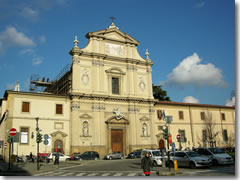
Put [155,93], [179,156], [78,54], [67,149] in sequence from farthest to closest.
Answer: [155,93] → [78,54] → [67,149] → [179,156]

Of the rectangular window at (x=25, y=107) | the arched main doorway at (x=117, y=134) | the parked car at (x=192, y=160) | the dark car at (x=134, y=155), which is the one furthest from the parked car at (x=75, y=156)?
the parked car at (x=192, y=160)

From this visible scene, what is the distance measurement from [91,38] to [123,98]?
1094cm

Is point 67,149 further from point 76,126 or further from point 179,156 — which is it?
point 179,156

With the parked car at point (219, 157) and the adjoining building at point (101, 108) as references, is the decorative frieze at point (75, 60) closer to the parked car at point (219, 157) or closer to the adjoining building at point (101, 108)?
the adjoining building at point (101, 108)

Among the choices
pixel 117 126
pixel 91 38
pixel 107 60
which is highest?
pixel 91 38

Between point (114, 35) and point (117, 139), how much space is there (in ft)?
56.8

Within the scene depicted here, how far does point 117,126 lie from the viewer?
130ft

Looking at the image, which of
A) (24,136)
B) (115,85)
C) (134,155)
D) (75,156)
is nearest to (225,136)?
(134,155)

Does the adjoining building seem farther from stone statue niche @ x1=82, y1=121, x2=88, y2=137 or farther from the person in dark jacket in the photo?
the person in dark jacket

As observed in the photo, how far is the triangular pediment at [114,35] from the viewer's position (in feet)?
136

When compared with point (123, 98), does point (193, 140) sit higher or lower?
lower

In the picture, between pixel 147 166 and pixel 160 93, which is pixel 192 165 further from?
pixel 160 93

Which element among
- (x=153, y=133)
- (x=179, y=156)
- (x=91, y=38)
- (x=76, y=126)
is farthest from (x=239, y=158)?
(x=91, y=38)

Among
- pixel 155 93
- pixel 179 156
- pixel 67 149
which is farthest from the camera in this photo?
pixel 155 93
